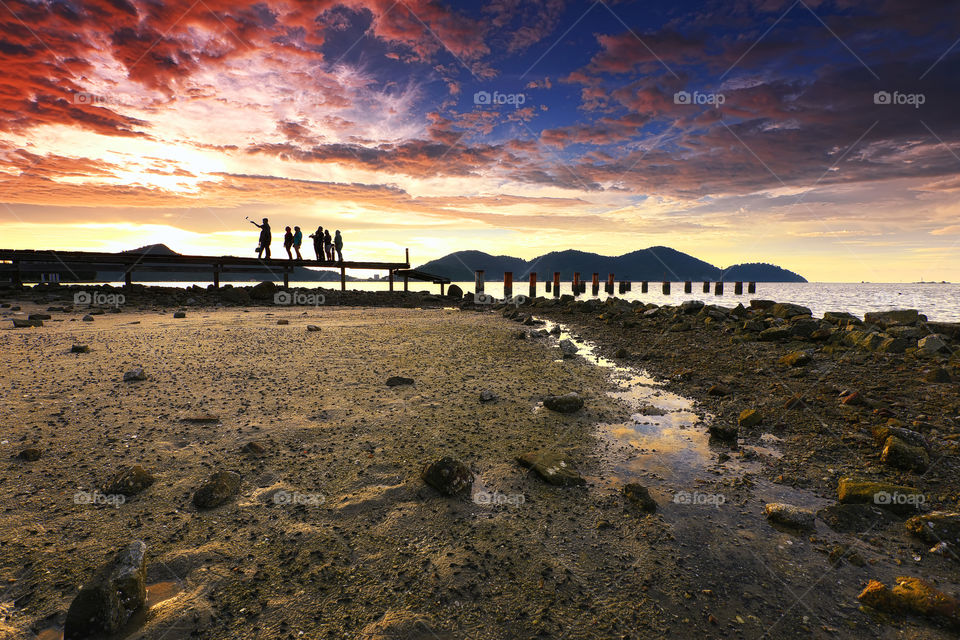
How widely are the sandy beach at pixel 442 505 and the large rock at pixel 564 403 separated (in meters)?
0.14

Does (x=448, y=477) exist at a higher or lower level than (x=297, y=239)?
lower

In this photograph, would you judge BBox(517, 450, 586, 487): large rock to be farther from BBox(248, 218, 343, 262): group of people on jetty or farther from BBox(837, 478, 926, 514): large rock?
BBox(248, 218, 343, 262): group of people on jetty

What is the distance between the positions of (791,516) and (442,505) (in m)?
3.48

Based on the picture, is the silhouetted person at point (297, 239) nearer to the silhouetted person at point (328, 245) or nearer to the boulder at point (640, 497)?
the silhouetted person at point (328, 245)

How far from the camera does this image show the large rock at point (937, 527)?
148 inches

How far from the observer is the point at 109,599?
2705mm

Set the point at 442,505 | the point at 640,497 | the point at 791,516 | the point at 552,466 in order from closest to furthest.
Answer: the point at 791,516
the point at 442,505
the point at 640,497
the point at 552,466

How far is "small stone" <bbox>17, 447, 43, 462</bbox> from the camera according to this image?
4672 mm

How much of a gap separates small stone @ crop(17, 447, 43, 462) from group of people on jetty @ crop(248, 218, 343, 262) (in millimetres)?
23337

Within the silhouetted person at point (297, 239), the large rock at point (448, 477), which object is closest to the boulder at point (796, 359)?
the large rock at point (448, 477)

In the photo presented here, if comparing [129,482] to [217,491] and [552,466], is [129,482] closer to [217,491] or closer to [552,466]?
[217,491]

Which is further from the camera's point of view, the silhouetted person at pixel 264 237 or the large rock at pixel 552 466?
the silhouetted person at pixel 264 237

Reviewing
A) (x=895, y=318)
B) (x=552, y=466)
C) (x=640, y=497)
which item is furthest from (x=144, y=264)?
(x=895, y=318)

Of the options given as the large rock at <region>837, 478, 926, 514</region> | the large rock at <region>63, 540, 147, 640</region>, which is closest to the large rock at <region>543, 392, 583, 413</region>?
the large rock at <region>837, 478, 926, 514</region>
